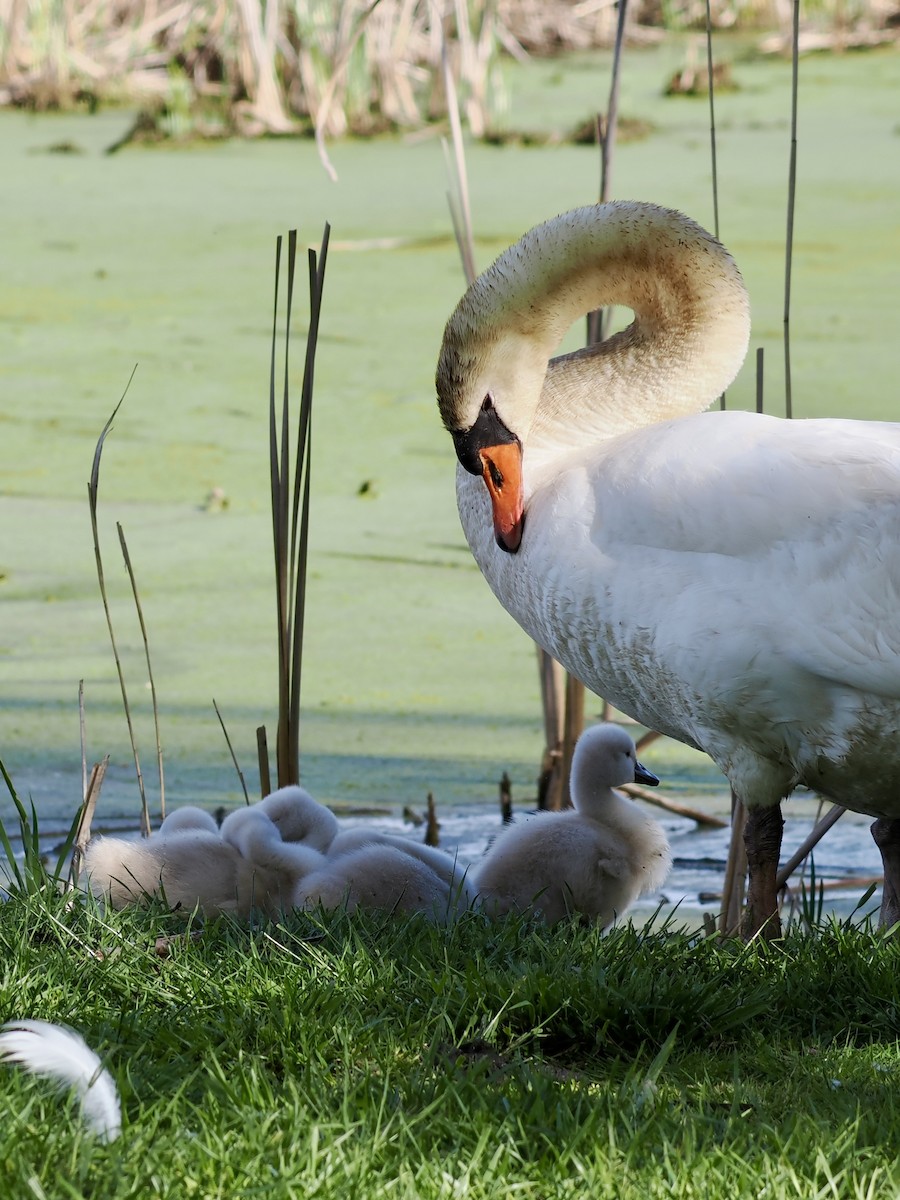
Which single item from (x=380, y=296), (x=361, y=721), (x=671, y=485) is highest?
(x=671, y=485)

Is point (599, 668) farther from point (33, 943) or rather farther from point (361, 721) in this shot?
point (361, 721)

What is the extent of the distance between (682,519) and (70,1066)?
139 cm

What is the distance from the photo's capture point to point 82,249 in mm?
10117

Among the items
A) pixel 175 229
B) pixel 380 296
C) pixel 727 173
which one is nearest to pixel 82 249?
pixel 175 229

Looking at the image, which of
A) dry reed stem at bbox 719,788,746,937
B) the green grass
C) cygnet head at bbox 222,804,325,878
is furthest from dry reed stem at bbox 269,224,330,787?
dry reed stem at bbox 719,788,746,937

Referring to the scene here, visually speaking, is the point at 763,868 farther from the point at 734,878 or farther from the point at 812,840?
the point at 734,878

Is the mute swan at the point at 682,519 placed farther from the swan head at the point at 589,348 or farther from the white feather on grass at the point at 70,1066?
the white feather on grass at the point at 70,1066

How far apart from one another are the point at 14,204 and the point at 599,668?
880cm

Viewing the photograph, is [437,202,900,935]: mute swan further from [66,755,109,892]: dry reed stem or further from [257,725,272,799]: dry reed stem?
[66,755,109,892]: dry reed stem

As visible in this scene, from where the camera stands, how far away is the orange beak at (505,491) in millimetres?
3232

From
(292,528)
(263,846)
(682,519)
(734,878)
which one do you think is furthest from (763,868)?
(292,528)

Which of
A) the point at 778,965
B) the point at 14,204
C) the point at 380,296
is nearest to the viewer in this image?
the point at 778,965

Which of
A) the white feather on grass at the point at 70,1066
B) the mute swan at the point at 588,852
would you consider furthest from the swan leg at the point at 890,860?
the white feather on grass at the point at 70,1066

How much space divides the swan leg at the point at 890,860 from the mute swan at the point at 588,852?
0.49 m
